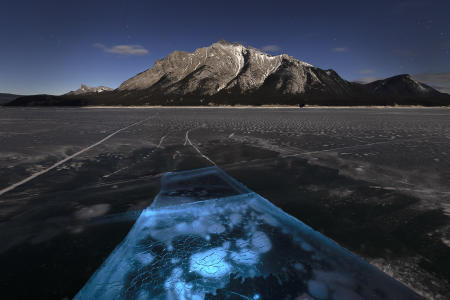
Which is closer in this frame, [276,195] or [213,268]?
[213,268]

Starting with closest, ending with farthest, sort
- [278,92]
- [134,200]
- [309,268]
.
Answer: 1. [309,268]
2. [134,200]
3. [278,92]

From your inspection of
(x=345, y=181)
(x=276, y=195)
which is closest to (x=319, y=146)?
(x=345, y=181)

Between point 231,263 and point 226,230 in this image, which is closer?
point 231,263

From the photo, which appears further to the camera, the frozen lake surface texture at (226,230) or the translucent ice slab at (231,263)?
the frozen lake surface texture at (226,230)

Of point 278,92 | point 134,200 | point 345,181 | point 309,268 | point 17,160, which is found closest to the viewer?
point 309,268

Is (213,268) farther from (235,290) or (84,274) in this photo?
(84,274)

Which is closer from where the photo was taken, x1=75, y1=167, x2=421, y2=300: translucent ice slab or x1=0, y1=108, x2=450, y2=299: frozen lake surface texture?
x1=75, y1=167, x2=421, y2=300: translucent ice slab

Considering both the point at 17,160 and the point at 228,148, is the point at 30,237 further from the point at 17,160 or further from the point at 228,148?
the point at 228,148
